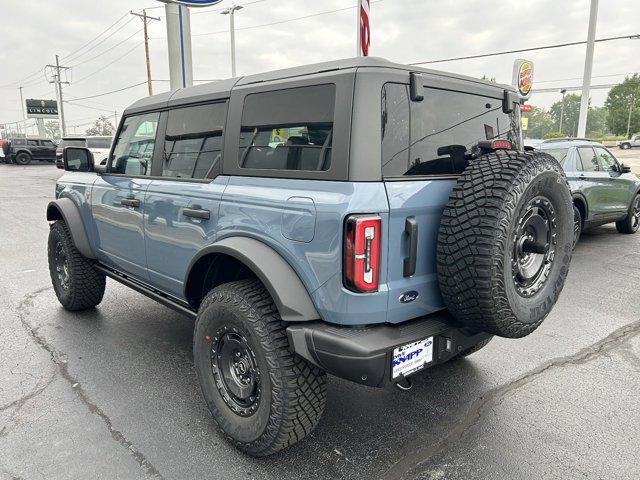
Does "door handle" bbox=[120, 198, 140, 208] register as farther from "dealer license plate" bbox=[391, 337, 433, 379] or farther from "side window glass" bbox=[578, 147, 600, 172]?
"side window glass" bbox=[578, 147, 600, 172]

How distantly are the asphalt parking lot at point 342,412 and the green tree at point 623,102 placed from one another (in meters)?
70.8

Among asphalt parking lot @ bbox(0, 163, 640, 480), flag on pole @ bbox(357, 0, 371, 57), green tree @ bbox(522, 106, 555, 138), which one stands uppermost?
green tree @ bbox(522, 106, 555, 138)

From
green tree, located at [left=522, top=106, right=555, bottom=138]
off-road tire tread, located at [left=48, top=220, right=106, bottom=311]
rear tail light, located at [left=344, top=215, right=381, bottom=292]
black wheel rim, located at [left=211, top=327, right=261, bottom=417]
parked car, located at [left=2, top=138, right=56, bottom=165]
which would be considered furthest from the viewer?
green tree, located at [left=522, top=106, right=555, bottom=138]

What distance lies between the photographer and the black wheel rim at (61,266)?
4434 millimetres

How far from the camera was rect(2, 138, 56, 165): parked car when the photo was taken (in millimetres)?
29734

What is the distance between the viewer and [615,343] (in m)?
3.86

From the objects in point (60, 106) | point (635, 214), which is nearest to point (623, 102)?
point (635, 214)

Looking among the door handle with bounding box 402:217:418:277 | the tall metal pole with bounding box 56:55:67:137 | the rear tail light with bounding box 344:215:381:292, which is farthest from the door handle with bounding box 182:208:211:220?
the tall metal pole with bounding box 56:55:67:137

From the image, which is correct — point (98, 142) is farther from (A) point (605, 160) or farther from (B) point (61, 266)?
(A) point (605, 160)

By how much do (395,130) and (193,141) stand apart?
4.79 ft

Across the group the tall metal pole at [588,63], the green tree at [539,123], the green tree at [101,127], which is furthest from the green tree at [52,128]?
the tall metal pole at [588,63]

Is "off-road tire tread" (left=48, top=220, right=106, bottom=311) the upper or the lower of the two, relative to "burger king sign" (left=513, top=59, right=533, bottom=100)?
lower

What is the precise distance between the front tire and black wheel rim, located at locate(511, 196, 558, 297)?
1.13 meters

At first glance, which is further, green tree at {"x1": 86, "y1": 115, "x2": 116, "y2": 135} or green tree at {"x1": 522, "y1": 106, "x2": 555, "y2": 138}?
green tree at {"x1": 522, "y1": 106, "x2": 555, "y2": 138}
